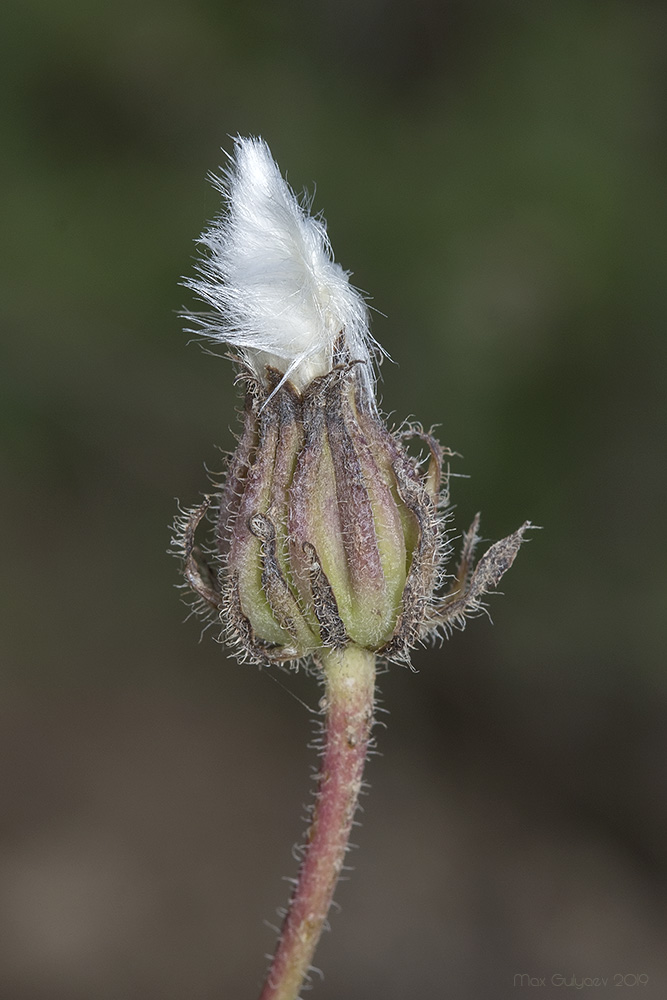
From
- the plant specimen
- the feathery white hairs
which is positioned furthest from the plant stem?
the feathery white hairs

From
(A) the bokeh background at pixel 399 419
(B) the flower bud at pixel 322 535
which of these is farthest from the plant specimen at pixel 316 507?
(A) the bokeh background at pixel 399 419

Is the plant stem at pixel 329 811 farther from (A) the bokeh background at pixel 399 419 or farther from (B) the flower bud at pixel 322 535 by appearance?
(A) the bokeh background at pixel 399 419

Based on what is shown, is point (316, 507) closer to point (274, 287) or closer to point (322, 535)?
point (322, 535)

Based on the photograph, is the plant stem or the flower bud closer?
the plant stem

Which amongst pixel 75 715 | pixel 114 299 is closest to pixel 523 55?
pixel 114 299

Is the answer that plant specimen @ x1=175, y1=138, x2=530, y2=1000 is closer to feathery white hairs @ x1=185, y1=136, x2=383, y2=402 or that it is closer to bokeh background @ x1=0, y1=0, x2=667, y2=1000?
feathery white hairs @ x1=185, y1=136, x2=383, y2=402

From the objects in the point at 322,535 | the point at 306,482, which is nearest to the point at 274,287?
the point at 306,482
